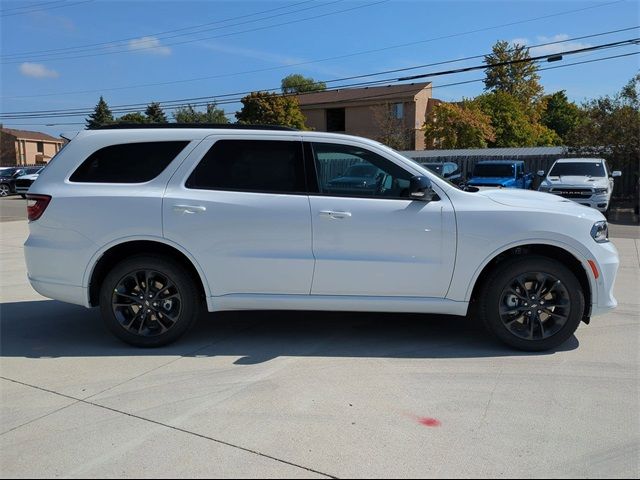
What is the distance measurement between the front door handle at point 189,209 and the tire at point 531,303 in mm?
2568

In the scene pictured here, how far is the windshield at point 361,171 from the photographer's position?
4.85 m

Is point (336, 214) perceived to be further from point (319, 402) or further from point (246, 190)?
point (319, 402)

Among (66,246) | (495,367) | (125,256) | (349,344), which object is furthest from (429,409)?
(66,246)

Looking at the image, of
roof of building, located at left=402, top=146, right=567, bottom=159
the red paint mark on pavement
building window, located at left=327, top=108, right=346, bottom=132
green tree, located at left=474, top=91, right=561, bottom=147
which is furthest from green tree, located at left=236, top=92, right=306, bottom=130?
the red paint mark on pavement

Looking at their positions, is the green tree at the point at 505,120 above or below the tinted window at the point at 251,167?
above

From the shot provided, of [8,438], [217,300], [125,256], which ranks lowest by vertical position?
[8,438]

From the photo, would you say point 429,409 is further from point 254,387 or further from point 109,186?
point 109,186

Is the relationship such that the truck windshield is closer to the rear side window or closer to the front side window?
the front side window

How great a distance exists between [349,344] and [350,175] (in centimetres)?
157

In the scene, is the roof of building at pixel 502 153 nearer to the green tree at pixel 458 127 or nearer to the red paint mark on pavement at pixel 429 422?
the green tree at pixel 458 127

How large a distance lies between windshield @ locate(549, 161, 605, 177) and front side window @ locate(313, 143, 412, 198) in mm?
14145

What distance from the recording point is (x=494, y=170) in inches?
758

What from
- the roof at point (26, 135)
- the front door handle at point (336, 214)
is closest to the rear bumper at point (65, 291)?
the front door handle at point (336, 214)

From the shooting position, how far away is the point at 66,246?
15.8 feet
